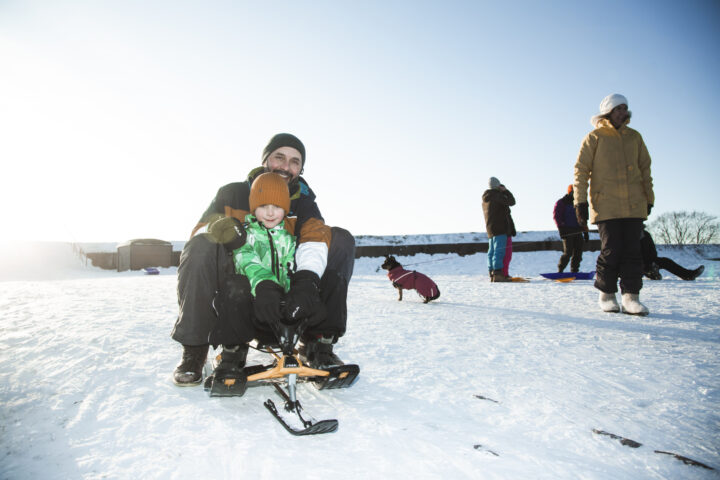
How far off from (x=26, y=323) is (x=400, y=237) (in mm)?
11713

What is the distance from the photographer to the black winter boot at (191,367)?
1721mm

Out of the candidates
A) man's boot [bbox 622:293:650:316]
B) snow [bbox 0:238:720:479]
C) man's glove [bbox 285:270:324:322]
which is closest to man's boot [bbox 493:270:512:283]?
man's boot [bbox 622:293:650:316]

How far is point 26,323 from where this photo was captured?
9.30ft

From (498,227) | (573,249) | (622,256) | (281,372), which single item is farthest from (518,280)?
(281,372)

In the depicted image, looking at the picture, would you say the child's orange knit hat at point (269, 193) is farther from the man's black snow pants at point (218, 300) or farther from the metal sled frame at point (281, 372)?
the metal sled frame at point (281, 372)

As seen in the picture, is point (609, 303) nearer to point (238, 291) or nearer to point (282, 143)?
point (282, 143)

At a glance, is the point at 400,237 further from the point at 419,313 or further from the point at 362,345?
the point at 362,345

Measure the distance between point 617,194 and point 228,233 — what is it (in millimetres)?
3665

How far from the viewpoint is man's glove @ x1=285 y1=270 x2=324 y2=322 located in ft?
4.99

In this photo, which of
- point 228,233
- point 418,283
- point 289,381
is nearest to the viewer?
point 289,381

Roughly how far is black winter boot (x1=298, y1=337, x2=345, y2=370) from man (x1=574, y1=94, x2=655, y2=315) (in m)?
3.10

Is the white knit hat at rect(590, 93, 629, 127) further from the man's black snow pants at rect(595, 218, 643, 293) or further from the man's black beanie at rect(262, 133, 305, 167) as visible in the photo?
the man's black beanie at rect(262, 133, 305, 167)

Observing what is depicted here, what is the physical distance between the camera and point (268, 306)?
152cm

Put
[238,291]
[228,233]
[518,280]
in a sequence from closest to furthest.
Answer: [238,291] < [228,233] < [518,280]
